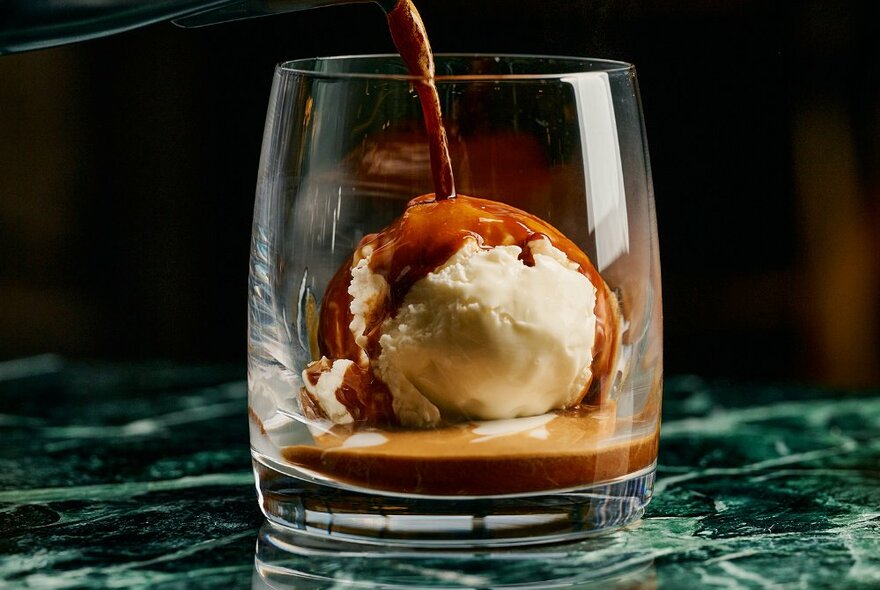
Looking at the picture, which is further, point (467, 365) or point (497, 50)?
point (497, 50)

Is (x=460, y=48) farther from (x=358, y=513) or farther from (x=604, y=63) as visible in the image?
(x=358, y=513)

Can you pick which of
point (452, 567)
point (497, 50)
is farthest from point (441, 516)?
point (497, 50)

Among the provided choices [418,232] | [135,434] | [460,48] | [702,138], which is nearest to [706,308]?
[702,138]

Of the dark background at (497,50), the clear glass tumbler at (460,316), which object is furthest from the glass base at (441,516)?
the dark background at (497,50)

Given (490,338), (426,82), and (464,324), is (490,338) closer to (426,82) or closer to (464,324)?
(464,324)

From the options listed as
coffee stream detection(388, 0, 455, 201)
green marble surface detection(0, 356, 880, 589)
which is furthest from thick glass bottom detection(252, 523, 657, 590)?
coffee stream detection(388, 0, 455, 201)

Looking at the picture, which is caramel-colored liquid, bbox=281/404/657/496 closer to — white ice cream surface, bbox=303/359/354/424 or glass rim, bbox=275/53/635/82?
white ice cream surface, bbox=303/359/354/424
